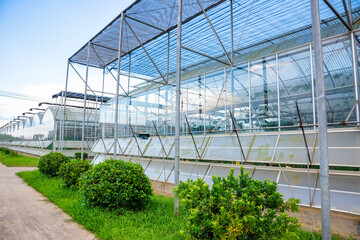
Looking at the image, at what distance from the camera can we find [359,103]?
668cm

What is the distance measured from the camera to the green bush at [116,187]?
589 cm

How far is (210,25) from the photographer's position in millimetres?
8906

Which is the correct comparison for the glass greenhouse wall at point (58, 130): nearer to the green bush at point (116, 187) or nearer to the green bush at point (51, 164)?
the green bush at point (51, 164)

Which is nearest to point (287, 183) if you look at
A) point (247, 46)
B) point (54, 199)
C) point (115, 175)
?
point (115, 175)

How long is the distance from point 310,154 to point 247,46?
8199mm

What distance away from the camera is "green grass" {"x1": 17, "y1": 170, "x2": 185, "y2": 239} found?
179 inches

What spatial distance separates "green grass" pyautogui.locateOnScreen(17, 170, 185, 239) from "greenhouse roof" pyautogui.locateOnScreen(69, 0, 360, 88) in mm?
4837

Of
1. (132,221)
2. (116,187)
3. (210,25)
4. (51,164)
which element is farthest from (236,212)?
(51,164)

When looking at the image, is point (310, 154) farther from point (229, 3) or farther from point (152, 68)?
point (152, 68)

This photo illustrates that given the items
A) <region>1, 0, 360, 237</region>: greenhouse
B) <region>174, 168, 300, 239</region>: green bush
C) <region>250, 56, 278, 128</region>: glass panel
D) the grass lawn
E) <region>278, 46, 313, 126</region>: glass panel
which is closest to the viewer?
<region>174, 168, 300, 239</region>: green bush

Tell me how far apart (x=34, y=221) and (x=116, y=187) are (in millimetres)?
2040

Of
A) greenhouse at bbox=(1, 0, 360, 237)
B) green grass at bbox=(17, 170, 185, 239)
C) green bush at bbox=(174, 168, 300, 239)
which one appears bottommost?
green grass at bbox=(17, 170, 185, 239)

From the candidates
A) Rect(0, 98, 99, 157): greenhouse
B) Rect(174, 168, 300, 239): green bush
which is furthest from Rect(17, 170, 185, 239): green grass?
Rect(0, 98, 99, 157): greenhouse

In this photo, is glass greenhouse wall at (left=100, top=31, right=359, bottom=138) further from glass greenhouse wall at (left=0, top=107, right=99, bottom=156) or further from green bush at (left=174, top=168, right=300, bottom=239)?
glass greenhouse wall at (left=0, top=107, right=99, bottom=156)
